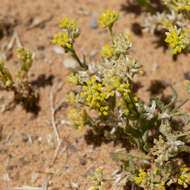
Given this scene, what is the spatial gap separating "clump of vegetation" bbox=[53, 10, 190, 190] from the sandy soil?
371mm

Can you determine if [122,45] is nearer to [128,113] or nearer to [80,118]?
[128,113]

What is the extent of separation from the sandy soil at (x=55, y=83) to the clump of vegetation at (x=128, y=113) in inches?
14.6

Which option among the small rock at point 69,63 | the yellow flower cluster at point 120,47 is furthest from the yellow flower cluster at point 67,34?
the small rock at point 69,63

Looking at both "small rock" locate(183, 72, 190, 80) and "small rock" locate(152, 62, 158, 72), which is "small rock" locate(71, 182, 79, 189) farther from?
"small rock" locate(183, 72, 190, 80)

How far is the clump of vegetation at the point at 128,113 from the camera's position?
2.32 m

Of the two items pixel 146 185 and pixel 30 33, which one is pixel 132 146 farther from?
pixel 30 33

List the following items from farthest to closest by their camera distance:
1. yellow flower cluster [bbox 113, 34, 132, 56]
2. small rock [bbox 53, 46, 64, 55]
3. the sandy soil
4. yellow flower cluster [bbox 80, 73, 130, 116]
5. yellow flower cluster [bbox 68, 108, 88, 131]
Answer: small rock [bbox 53, 46, 64, 55]
the sandy soil
yellow flower cluster [bbox 68, 108, 88, 131]
yellow flower cluster [bbox 113, 34, 132, 56]
yellow flower cluster [bbox 80, 73, 130, 116]

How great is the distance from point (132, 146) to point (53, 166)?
89cm

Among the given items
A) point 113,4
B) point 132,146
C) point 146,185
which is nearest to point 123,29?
point 113,4

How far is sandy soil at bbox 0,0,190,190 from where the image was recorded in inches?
118

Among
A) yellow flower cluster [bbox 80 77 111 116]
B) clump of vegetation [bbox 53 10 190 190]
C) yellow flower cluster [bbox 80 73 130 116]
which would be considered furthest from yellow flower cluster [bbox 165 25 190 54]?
yellow flower cluster [bbox 80 77 111 116]

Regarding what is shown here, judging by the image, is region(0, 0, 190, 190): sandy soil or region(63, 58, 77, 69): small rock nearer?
region(0, 0, 190, 190): sandy soil

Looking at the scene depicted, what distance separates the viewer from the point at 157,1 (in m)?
3.91

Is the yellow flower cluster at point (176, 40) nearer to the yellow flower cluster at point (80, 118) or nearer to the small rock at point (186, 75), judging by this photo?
the small rock at point (186, 75)
